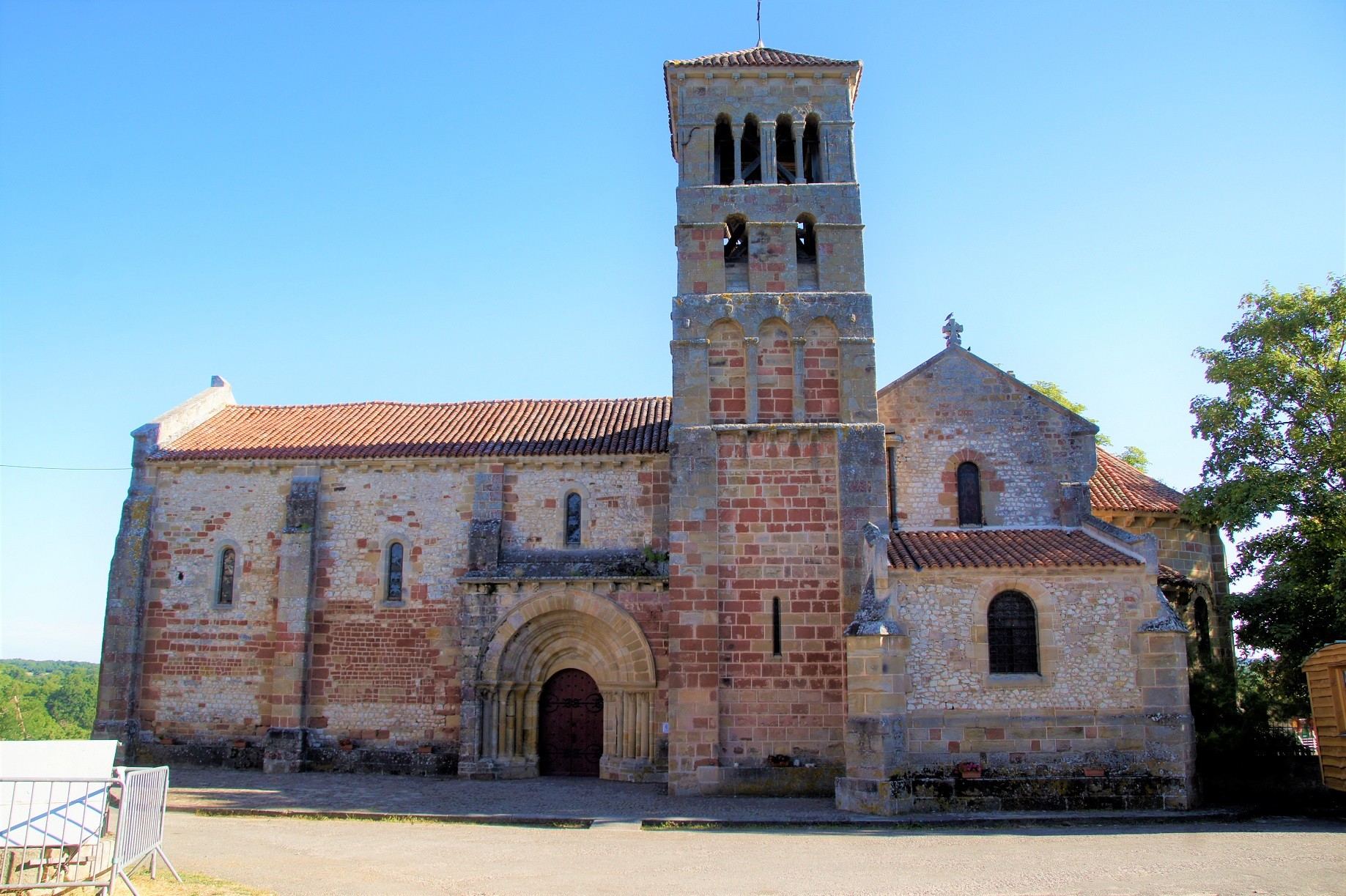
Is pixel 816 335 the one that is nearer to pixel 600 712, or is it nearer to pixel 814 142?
pixel 814 142

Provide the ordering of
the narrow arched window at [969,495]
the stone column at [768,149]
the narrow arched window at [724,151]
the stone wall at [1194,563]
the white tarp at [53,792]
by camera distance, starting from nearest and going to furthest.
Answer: the white tarp at [53,792] → the narrow arched window at [969,495] → the stone column at [768,149] → the stone wall at [1194,563] → the narrow arched window at [724,151]

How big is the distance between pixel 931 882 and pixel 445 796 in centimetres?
1016

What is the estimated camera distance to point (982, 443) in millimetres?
20141

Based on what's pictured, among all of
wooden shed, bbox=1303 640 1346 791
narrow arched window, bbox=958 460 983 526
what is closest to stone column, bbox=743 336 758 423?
narrow arched window, bbox=958 460 983 526

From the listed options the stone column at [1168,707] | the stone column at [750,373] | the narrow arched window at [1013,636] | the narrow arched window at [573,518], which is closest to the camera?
the stone column at [1168,707]

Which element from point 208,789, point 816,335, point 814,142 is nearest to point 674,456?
point 816,335

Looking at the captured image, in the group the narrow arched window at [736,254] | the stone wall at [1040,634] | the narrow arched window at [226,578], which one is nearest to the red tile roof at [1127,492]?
the stone wall at [1040,634]

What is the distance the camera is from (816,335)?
64.5 feet

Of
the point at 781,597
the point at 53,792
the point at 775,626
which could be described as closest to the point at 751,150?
the point at 781,597

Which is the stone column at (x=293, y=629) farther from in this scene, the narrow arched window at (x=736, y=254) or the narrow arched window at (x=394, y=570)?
the narrow arched window at (x=736, y=254)

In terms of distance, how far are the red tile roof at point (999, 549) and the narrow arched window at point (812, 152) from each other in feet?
26.8

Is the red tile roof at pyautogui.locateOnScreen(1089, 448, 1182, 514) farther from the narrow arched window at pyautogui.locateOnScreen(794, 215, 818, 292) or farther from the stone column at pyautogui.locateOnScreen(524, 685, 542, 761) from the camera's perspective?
the stone column at pyautogui.locateOnScreen(524, 685, 542, 761)

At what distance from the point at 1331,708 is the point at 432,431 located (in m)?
19.9

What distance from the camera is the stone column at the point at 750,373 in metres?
19.3
